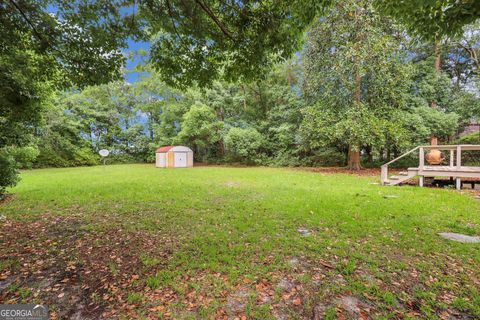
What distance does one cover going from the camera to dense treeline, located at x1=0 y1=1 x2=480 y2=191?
6.11m

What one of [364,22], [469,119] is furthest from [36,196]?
[469,119]

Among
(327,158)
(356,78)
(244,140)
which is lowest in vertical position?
(327,158)

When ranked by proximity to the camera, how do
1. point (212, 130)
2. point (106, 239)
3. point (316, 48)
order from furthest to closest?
point (212, 130) → point (316, 48) → point (106, 239)

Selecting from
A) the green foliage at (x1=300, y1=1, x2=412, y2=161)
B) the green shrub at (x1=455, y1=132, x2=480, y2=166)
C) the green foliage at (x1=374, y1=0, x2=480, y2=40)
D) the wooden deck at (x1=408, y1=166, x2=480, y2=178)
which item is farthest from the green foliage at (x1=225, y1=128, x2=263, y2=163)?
the green foliage at (x1=374, y1=0, x2=480, y2=40)

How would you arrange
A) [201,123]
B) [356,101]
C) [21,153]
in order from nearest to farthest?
[21,153] → [356,101] → [201,123]

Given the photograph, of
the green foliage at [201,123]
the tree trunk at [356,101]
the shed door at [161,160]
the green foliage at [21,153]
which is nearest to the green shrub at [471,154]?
the tree trunk at [356,101]

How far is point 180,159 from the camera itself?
19984 mm

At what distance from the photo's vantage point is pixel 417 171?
27.1 ft

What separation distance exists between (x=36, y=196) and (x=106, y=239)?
5.29m

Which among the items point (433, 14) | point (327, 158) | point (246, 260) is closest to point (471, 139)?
point (327, 158)

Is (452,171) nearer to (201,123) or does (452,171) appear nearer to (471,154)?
(471,154)

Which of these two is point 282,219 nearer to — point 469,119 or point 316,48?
point 316,48

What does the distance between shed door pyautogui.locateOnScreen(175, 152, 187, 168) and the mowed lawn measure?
13.8 m

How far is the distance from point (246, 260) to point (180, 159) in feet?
58.0
